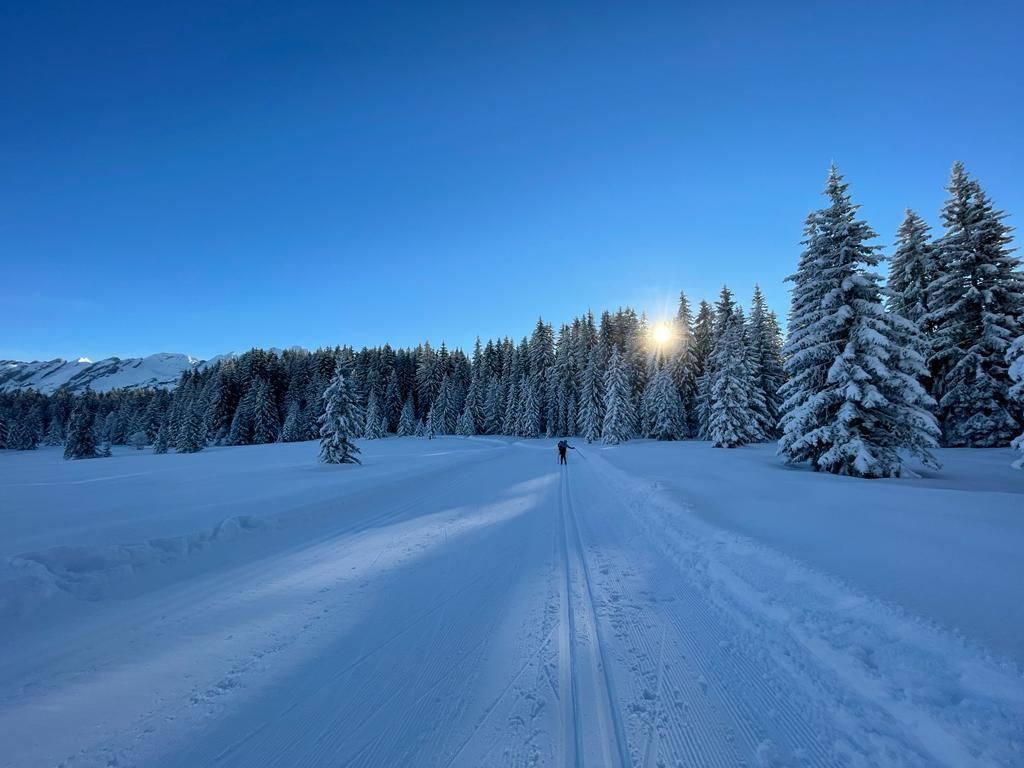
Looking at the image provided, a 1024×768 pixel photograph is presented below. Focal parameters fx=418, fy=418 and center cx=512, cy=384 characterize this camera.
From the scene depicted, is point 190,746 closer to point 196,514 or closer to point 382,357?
point 196,514

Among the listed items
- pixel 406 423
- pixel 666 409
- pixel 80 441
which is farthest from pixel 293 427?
pixel 666 409

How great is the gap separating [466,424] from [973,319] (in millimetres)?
54147

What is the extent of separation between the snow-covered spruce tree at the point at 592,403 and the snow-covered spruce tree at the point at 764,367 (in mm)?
17152

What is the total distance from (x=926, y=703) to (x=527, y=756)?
2.97 m

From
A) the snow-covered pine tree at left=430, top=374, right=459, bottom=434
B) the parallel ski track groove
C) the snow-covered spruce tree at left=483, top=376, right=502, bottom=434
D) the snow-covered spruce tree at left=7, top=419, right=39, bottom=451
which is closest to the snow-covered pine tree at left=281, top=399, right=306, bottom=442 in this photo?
the snow-covered pine tree at left=430, top=374, right=459, bottom=434

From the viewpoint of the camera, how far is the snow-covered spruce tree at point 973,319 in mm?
20250

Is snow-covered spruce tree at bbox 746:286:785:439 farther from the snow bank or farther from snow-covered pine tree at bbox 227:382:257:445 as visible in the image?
snow-covered pine tree at bbox 227:382:257:445

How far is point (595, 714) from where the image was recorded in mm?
3201

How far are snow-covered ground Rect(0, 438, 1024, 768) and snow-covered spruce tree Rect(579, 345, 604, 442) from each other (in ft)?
139

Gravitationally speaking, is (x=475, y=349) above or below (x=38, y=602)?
above

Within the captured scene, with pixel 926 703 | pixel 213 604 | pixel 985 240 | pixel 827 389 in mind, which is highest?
pixel 985 240

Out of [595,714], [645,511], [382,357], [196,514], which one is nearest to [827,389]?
[645,511]

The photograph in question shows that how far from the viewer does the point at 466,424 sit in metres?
65.1

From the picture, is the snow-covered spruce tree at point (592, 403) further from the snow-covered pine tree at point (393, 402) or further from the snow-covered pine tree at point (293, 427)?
the snow-covered pine tree at point (293, 427)
